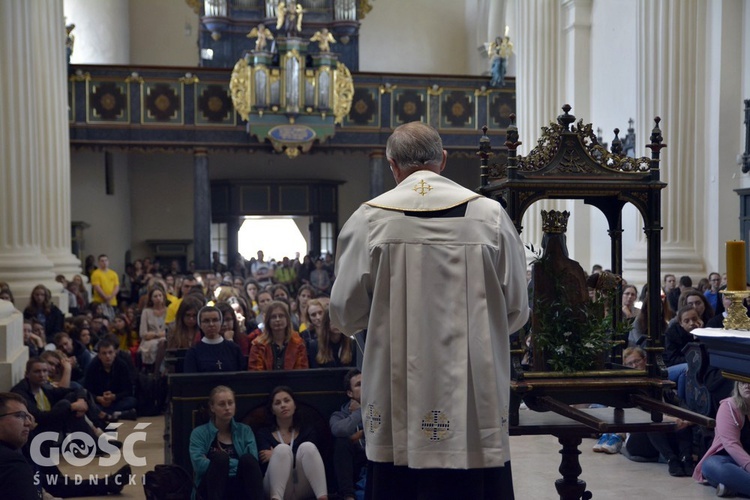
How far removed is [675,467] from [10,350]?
547 cm

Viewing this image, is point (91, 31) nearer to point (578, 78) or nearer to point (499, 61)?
point (499, 61)

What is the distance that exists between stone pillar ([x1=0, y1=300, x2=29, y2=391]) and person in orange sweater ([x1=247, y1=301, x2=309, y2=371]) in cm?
188

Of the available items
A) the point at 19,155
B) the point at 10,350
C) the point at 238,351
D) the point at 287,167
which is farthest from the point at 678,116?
the point at 287,167

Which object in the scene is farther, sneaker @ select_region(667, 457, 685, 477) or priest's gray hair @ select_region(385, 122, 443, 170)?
sneaker @ select_region(667, 457, 685, 477)

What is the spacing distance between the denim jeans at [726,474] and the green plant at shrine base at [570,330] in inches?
80.3

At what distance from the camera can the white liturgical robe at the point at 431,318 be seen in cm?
361

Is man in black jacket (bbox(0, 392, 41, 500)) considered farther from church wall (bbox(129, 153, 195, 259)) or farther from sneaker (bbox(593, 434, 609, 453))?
church wall (bbox(129, 153, 195, 259))

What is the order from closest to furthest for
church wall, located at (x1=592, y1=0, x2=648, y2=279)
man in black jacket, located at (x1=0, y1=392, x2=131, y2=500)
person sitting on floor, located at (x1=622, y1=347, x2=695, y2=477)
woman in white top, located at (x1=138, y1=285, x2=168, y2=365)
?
man in black jacket, located at (x1=0, y1=392, x2=131, y2=500), person sitting on floor, located at (x1=622, y1=347, x2=695, y2=477), woman in white top, located at (x1=138, y1=285, x2=168, y2=365), church wall, located at (x1=592, y1=0, x2=648, y2=279)

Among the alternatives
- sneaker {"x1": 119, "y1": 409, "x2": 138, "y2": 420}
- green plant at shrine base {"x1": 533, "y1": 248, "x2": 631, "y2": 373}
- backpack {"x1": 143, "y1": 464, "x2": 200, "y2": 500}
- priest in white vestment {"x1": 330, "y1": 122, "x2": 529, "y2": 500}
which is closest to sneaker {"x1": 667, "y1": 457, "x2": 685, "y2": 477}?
green plant at shrine base {"x1": 533, "y1": 248, "x2": 631, "y2": 373}

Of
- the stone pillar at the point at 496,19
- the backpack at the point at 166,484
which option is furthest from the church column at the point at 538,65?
the backpack at the point at 166,484

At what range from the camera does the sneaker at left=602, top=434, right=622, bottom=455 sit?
8547 mm

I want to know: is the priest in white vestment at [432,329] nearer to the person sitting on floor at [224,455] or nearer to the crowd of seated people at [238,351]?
the crowd of seated people at [238,351]

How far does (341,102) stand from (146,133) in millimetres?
4453

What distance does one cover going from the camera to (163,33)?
28.0 metres
